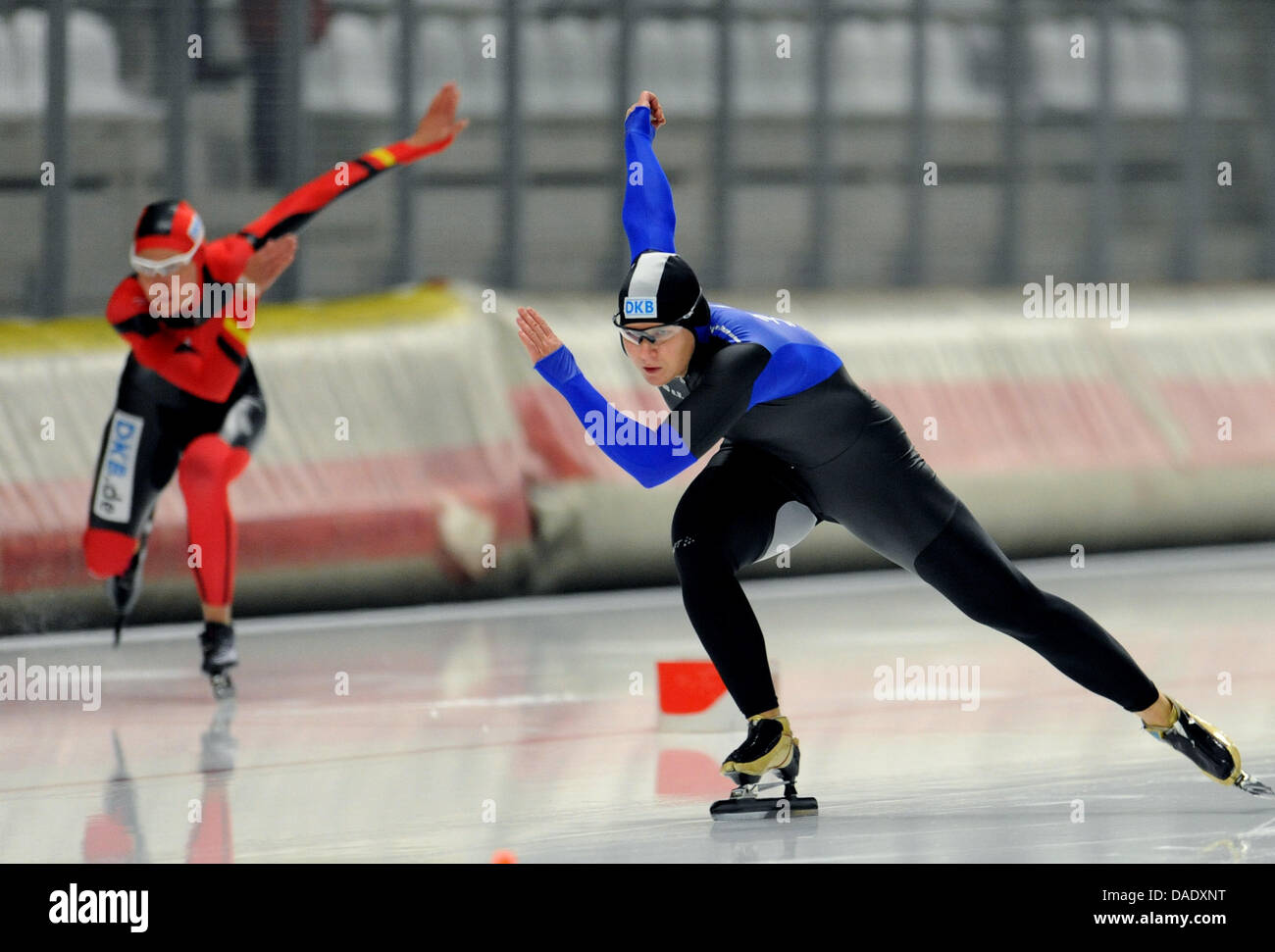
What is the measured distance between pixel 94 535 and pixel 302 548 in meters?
1.57

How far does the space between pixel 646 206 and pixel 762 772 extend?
4.93 ft

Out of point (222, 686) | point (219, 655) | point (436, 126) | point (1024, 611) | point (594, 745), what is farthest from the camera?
point (436, 126)

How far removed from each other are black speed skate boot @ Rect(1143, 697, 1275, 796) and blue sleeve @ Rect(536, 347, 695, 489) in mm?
1349

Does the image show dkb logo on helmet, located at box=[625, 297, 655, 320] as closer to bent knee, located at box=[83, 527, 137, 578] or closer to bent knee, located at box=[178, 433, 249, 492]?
bent knee, located at box=[178, 433, 249, 492]

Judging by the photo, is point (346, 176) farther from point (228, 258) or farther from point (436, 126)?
point (228, 258)

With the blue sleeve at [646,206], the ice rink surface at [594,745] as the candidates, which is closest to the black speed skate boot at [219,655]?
the ice rink surface at [594,745]

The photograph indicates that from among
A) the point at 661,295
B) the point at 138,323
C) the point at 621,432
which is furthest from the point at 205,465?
the point at 661,295

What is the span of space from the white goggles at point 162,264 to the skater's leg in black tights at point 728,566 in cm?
311

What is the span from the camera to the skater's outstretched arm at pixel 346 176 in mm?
7926

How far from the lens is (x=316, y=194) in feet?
26.4

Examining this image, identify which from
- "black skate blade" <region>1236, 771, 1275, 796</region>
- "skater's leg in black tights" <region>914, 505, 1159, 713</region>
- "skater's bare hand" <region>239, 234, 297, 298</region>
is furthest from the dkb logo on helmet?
"skater's bare hand" <region>239, 234, 297, 298</region>

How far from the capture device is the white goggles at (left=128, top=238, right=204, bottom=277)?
7.54 metres

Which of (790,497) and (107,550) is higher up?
(790,497)
